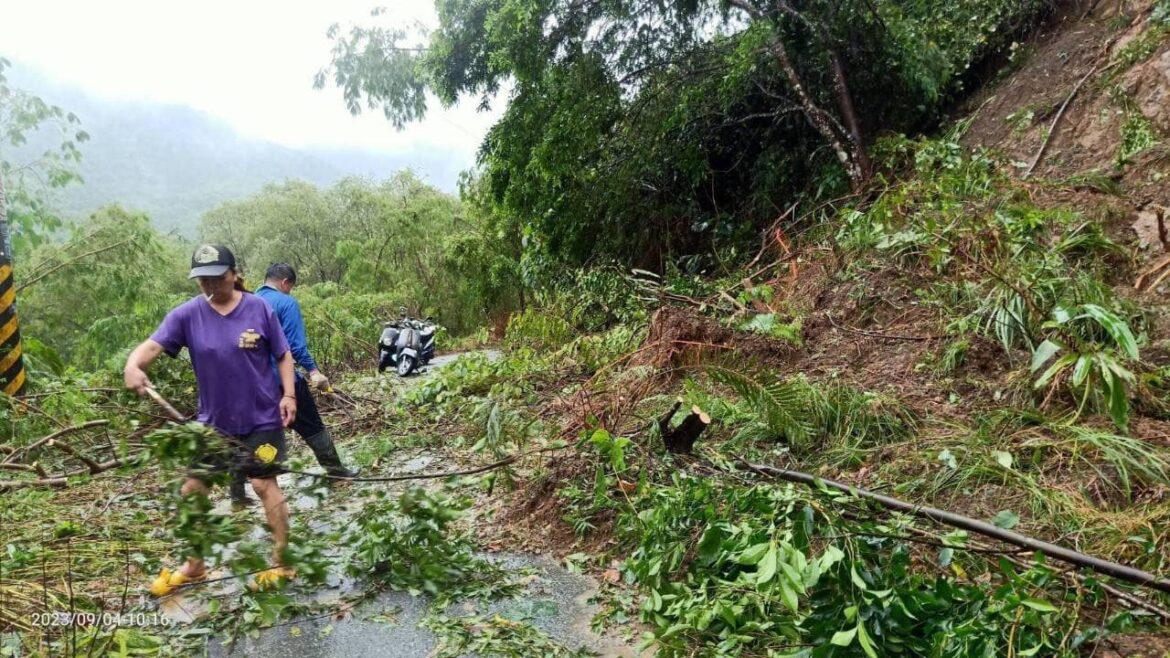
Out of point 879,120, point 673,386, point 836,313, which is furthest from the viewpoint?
point 879,120

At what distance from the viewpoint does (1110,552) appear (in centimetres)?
250

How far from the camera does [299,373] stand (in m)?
4.75

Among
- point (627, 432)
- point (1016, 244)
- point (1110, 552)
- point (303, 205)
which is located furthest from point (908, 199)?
point (303, 205)

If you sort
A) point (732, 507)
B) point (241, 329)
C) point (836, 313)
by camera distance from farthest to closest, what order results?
point (836, 313), point (241, 329), point (732, 507)

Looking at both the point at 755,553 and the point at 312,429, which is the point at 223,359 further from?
the point at 755,553

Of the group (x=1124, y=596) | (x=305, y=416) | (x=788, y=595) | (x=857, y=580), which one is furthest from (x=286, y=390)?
(x=1124, y=596)

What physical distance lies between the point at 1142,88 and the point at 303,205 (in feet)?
132

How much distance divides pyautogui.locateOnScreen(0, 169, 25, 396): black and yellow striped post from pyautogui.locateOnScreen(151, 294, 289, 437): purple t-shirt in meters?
4.18

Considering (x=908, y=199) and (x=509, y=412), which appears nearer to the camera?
(x=509, y=412)

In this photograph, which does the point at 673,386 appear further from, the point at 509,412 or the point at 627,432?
the point at 509,412

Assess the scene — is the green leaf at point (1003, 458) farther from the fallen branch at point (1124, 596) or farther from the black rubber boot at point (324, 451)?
the black rubber boot at point (324, 451)

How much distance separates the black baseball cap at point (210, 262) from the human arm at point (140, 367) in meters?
0.36

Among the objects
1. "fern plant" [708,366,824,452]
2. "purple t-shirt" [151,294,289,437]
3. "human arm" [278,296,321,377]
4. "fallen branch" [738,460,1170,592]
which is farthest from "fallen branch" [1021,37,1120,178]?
"purple t-shirt" [151,294,289,437]

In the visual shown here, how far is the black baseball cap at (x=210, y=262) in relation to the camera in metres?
2.95
